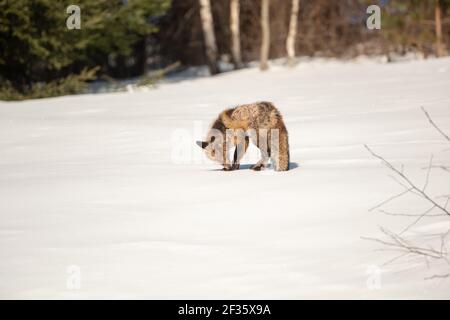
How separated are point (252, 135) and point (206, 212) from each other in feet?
5.24

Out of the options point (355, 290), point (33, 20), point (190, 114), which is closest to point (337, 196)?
point (355, 290)

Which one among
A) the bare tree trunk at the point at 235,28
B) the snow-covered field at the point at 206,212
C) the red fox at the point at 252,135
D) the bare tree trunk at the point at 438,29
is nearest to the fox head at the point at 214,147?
the red fox at the point at 252,135

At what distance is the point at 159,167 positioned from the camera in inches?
307

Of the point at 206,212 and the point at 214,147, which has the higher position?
the point at 214,147

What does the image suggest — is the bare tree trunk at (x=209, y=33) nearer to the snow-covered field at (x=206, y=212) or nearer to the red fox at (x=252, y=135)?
the snow-covered field at (x=206, y=212)

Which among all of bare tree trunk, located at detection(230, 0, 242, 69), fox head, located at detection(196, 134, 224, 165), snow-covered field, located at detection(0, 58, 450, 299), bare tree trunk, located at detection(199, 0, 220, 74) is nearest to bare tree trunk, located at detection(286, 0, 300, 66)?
bare tree trunk, located at detection(230, 0, 242, 69)

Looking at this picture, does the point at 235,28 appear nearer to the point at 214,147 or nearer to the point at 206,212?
the point at 214,147

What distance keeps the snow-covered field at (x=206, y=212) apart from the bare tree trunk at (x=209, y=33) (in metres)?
12.6

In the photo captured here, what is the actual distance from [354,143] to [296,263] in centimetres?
474

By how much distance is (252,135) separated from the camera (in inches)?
267

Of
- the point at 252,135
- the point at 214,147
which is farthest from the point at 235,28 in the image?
the point at 252,135

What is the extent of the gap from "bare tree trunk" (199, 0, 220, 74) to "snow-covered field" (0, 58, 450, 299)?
496 inches

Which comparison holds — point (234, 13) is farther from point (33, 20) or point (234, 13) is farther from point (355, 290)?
point (355, 290)

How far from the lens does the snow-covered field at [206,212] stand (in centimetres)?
385
